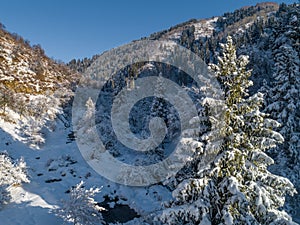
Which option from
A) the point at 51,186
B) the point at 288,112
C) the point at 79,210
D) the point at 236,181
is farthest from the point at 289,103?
the point at 51,186

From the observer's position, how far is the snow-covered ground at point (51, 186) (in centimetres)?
1448

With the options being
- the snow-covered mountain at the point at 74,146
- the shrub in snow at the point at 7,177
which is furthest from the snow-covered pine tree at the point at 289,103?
the shrub in snow at the point at 7,177

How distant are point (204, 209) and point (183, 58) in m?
101

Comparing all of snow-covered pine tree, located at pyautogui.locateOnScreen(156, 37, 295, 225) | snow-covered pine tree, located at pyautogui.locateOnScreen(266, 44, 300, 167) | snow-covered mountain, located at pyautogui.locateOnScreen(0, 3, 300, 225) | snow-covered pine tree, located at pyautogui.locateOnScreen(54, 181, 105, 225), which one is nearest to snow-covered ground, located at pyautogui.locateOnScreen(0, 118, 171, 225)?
snow-covered mountain, located at pyautogui.locateOnScreen(0, 3, 300, 225)

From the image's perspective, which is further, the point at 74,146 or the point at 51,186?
the point at 74,146

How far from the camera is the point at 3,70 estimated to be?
40.5 meters

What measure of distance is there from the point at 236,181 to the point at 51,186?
49.8 feet

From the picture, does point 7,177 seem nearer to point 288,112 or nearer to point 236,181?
point 236,181

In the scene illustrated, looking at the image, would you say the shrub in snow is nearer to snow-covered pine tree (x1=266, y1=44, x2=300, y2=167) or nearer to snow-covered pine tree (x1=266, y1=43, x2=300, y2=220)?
snow-covered pine tree (x1=266, y1=43, x2=300, y2=220)

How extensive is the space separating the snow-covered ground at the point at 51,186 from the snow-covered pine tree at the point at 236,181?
9314 millimetres

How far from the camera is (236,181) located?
799 centimetres

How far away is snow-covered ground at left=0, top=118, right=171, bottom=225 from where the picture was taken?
1448cm

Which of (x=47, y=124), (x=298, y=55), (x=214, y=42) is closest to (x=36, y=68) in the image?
(x=47, y=124)

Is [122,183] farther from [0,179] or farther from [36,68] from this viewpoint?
[36,68]
